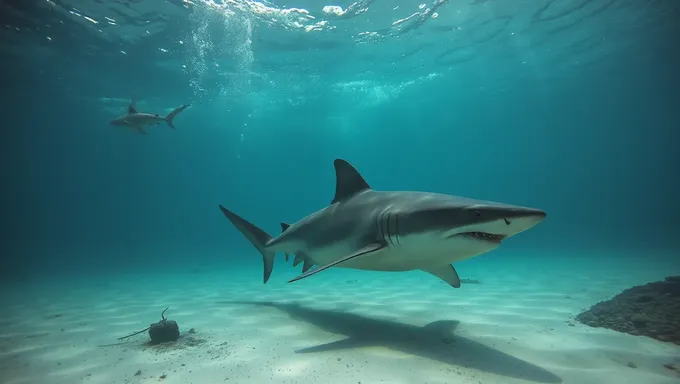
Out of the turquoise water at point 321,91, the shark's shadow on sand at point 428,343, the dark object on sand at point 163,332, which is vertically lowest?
the dark object on sand at point 163,332

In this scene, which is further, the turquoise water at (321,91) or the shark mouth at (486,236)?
the turquoise water at (321,91)

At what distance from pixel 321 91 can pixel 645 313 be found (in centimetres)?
2915

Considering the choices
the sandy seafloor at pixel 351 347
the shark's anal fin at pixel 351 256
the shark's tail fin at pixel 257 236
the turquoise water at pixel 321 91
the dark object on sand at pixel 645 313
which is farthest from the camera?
the turquoise water at pixel 321 91

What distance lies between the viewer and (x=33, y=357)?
3.72 metres

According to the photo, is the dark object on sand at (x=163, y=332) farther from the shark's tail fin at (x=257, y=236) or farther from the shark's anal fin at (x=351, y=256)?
the shark's anal fin at (x=351, y=256)

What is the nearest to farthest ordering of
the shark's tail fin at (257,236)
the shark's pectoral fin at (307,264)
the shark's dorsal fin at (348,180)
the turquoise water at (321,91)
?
the shark's dorsal fin at (348,180), the shark's pectoral fin at (307,264), the shark's tail fin at (257,236), the turquoise water at (321,91)

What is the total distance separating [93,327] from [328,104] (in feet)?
105

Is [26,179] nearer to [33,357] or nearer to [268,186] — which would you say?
[268,186]

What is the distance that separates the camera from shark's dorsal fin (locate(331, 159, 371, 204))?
465 centimetres

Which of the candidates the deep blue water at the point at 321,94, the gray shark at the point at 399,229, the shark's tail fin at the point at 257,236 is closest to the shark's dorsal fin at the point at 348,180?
the gray shark at the point at 399,229

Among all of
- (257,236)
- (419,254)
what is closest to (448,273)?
(419,254)

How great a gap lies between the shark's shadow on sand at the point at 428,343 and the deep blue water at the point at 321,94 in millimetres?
17746

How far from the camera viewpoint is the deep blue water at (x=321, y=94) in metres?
18.8

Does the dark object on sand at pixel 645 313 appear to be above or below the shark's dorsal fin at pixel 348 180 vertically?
below
